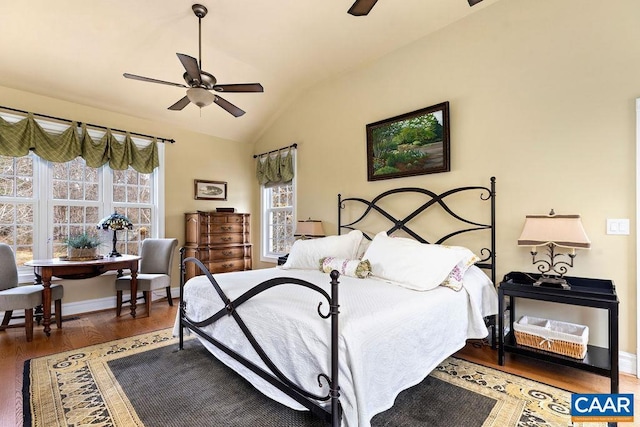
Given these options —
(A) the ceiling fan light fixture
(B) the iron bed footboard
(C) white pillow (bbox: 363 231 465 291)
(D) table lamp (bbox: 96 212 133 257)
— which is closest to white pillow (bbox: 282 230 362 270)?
(C) white pillow (bbox: 363 231 465 291)

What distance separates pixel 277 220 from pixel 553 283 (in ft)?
13.2

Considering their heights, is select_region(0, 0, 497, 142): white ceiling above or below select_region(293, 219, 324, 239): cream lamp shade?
above

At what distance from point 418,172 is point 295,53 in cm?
208

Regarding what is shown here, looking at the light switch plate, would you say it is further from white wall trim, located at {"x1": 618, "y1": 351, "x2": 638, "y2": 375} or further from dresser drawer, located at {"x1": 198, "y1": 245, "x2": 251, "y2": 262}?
dresser drawer, located at {"x1": 198, "y1": 245, "x2": 251, "y2": 262}

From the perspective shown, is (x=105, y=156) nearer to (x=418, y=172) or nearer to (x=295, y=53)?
(x=295, y=53)

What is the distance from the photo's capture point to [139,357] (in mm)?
2676

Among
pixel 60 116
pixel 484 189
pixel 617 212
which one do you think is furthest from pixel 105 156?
pixel 617 212

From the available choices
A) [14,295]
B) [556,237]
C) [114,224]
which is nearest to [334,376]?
[556,237]

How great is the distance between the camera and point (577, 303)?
217 cm

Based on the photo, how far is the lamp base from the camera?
7.65 feet

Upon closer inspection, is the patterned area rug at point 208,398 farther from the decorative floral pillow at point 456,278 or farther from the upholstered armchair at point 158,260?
the upholstered armchair at point 158,260

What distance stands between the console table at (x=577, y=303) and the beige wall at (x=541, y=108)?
0.57 feet

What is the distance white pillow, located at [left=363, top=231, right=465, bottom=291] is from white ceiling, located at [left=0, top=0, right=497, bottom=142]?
2313 mm

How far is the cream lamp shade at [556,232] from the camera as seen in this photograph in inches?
90.5
